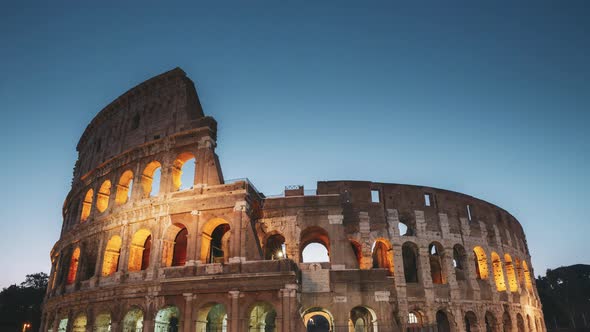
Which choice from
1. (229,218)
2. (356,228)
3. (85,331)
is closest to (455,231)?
(356,228)

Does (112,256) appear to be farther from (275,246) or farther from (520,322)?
(520,322)

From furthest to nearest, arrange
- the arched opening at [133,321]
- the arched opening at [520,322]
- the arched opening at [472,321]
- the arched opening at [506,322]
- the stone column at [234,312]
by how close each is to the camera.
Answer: the arched opening at [520,322]
the arched opening at [506,322]
the arched opening at [472,321]
the arched opening at [133,321]
the stone column at [234,312]

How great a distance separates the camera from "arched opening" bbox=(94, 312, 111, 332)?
1892 centimetres

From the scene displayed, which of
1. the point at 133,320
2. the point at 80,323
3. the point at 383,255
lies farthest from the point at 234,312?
the point at 383,255

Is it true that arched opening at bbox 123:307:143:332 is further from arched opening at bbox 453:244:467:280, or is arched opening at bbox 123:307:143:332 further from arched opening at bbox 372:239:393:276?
arched opening at bbox 453:244:467:280

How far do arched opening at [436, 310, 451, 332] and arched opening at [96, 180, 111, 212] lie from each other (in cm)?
2150

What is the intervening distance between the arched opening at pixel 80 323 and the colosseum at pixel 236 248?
0.09 meters

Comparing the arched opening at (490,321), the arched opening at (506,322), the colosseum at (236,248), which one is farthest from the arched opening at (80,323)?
the arched opening at (506,322)

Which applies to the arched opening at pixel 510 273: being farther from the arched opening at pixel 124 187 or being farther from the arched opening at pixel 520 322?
the arched opening at pixel 124 187

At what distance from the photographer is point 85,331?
62.9 ft

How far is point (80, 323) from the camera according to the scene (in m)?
20.5

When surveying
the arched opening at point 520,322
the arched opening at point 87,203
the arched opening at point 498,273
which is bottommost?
the arched opening at point 520,322

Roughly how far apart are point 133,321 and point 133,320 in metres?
0.06

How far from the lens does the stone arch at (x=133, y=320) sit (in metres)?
18.0
